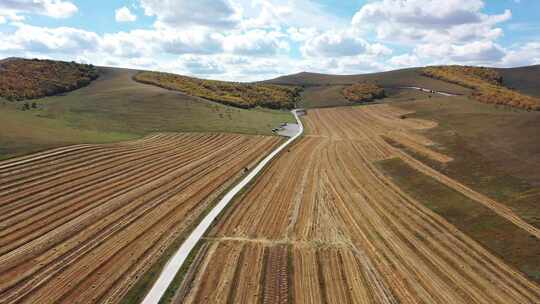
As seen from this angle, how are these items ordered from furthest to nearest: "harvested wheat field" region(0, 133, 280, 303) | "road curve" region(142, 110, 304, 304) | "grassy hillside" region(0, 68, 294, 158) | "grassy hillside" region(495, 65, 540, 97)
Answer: "grassy hillside" region(495, 65, 540, 97) < "grassy hillside" region(0, 68, 294, 158) < "harvested wheat field" region(0, 133, 280, 303) < "road curve" region(142, 110, 304, 304)

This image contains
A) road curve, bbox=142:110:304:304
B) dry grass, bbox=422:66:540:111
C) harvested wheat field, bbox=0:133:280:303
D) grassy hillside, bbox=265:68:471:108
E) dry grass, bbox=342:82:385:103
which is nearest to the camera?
road curve, bbox=142:110:304:304

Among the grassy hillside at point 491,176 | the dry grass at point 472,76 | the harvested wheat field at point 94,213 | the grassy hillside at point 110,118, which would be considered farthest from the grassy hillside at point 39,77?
the dry grass at point 472,76

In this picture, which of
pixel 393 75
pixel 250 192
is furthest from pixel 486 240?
pixel 393 75

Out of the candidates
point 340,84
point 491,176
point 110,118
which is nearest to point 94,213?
point 491,176

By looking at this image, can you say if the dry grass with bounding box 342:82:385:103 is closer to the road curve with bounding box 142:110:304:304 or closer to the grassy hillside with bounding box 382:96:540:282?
the grassy hillside with bounding box 382:96:540:282

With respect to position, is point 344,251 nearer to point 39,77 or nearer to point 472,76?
point 39,77

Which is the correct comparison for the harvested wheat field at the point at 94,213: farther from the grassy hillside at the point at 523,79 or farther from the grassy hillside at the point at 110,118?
the grassy hillside at the point at 523,79

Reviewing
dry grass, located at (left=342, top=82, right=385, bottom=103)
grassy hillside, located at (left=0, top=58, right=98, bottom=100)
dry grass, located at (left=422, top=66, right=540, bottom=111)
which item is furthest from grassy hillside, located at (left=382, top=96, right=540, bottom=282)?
grassy hillside, located at (left=0, top=58, right=98, bottom=100)
